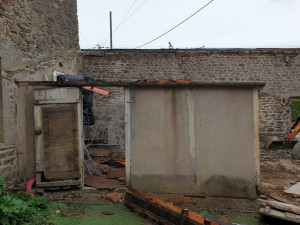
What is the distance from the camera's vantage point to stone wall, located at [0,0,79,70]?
528cm

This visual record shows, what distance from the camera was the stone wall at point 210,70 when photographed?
33.3 ft

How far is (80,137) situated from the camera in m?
5.40

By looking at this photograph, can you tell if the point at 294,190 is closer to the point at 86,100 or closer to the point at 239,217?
the point at 239,217

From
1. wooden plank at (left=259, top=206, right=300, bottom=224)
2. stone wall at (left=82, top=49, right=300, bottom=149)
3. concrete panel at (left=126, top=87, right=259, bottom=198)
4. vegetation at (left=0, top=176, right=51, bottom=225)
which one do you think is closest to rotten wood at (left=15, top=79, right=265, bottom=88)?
concrete panel at (left=126, top=87, right=259, bottom=198)

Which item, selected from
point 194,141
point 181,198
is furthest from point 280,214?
point 194,141

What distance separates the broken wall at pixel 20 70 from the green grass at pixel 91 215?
1581mm

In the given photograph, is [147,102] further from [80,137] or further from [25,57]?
[25,57]

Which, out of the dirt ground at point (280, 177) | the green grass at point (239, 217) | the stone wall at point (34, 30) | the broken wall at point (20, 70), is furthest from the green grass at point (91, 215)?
the dirt ground at point (280, 177)

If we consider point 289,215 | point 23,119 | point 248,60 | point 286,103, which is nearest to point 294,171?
point 286,103

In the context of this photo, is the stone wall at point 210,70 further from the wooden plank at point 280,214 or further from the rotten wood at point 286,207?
the wooden plank at point 280,214

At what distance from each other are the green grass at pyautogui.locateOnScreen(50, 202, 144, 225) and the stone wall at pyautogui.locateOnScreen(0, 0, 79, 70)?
11.5ft

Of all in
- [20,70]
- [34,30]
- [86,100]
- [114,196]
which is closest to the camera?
[114,196]

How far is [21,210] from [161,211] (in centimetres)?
237

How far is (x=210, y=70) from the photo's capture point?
10297 mm
